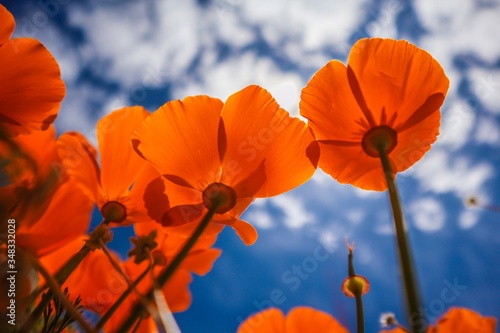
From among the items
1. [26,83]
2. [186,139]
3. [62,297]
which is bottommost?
[62,297]

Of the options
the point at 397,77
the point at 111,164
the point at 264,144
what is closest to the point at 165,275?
the point at 264,144

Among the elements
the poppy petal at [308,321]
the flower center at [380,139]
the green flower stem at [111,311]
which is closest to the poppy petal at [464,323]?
the poppy petal at [308,321]

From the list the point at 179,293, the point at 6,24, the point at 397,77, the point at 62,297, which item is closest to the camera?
the point at 62,297

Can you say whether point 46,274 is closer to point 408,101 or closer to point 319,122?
point 319,122

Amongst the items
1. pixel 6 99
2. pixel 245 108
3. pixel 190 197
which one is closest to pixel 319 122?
pixel 245 108

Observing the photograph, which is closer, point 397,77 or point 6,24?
point 6,24

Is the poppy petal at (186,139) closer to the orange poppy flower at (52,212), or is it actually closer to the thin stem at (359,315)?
the orange poppy flower at (52,212)

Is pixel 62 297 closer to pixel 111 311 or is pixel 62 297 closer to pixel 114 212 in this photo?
pixel 111 311

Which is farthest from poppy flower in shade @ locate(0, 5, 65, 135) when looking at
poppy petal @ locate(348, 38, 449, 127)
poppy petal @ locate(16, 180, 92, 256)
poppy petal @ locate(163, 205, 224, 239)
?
poppy petal @ locate(348, 38, 449, 127)
